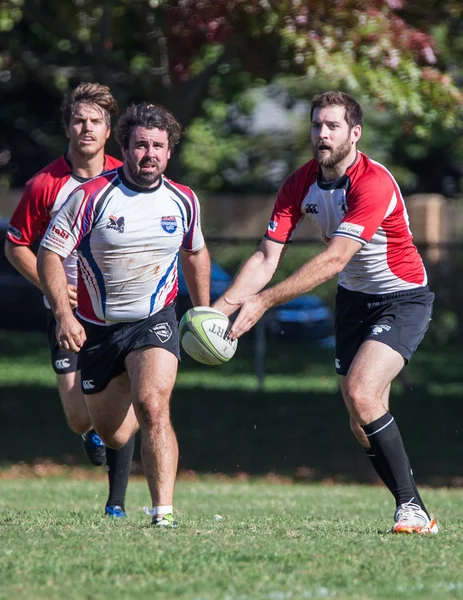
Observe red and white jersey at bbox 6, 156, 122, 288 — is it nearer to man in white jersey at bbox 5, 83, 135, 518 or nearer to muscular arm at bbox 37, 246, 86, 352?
man in white jersey at bbox 5, 83, 135, 518

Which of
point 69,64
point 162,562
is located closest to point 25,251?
point 162,562

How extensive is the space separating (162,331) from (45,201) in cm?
167

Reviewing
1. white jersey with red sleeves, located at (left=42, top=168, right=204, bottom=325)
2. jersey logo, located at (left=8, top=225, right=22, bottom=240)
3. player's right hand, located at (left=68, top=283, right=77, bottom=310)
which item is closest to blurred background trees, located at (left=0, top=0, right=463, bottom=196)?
jersey logo, located at (left=8, top=225, right=22, bottom=240)

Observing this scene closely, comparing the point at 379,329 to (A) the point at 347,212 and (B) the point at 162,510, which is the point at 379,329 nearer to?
(A) the point at 347,212

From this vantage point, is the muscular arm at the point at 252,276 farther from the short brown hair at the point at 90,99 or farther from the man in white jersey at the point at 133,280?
the short brown hair at the point at 90,99

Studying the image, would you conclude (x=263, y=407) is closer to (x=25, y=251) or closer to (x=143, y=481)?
(x=143, y=481)

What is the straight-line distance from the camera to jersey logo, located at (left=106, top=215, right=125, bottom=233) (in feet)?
22.3

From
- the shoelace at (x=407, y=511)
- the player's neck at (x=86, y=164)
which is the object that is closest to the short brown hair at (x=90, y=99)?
the player's neck at (x=86, y=164)

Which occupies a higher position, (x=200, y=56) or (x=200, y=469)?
(x=200, y=56)

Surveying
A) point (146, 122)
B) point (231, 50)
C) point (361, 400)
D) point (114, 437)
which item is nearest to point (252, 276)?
point (361, 400)

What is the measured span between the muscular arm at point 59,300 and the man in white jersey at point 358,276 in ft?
2.86

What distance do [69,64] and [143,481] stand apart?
5.89 meters

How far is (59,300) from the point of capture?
Answer: 264 inches

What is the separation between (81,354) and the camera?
723 cm
